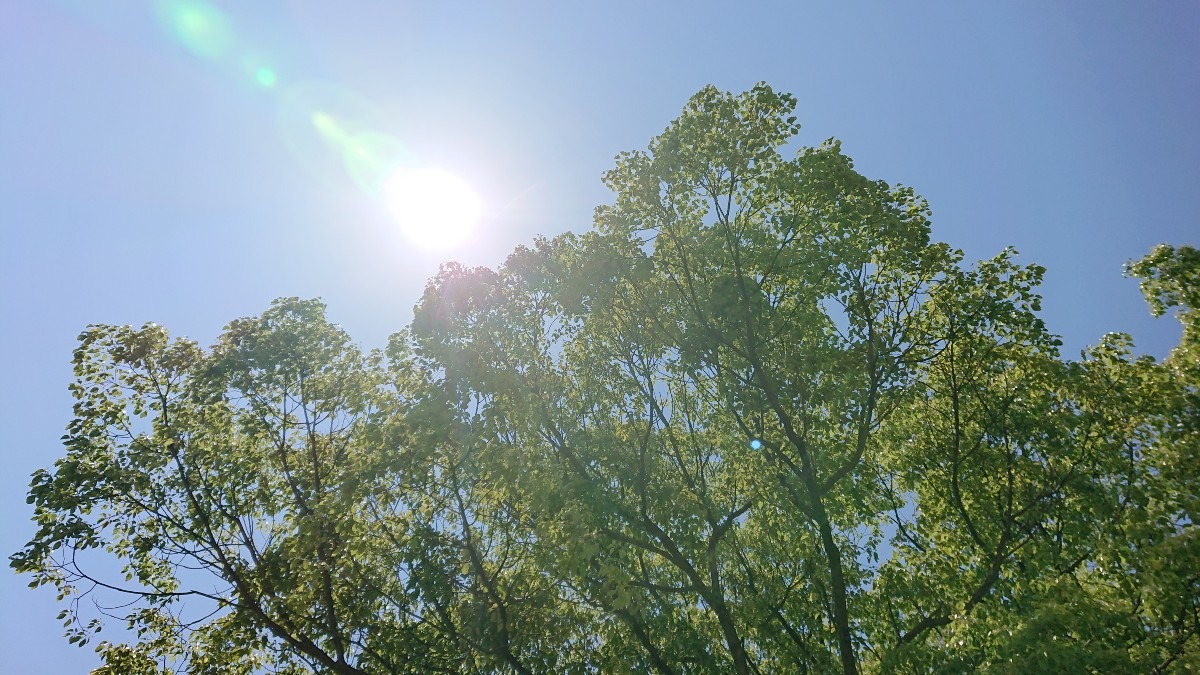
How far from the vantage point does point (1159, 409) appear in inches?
586

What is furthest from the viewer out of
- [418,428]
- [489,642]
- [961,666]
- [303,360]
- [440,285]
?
[303,360]

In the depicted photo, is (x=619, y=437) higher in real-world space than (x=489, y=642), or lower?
higher

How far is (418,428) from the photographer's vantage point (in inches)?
563

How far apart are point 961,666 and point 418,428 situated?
12.9 metres

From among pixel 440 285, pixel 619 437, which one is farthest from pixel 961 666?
pixel 440 285

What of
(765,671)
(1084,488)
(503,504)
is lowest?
(765,671)

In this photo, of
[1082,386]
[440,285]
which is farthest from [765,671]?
[440,285]

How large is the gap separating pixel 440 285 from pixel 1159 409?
1869 centimetres

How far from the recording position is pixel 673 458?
18234 mm

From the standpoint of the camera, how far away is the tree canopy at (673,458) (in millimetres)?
13844

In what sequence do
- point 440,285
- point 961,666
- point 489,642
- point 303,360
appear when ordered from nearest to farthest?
point 961,666 < point 489,642 < point 440,285 < point 303,360

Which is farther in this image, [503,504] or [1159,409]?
[503,504]

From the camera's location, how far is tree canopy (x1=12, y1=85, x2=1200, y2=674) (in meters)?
13.8

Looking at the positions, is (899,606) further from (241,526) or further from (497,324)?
(241,526)
